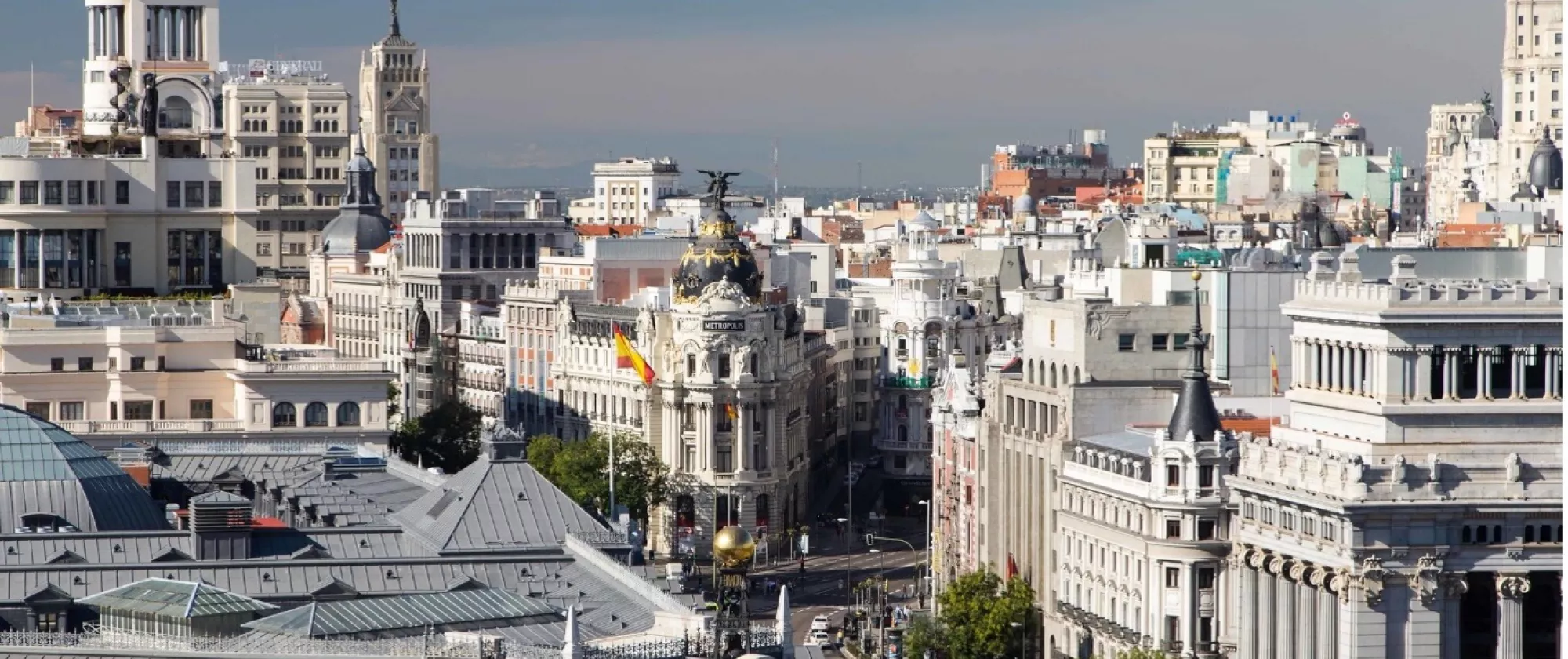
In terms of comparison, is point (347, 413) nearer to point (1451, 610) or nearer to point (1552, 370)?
point (1552, 370)

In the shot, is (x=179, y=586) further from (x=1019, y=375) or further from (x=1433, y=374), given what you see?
(x=1019, y=375)

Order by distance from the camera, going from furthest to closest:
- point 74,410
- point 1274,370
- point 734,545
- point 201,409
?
point 201,409 → point 74,410 → point 1274,370 → point 734,545

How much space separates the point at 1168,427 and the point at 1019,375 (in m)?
25.8

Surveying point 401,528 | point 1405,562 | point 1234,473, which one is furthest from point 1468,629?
point 401,528

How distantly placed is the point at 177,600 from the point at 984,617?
5555 cm

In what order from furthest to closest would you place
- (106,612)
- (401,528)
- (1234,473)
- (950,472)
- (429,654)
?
1. (950,472)
2. (1234,473)
3. (401,528)
4. (106,612)
5. (429,654)

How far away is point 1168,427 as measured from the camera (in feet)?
476

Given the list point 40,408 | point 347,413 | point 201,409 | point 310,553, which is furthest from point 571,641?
point 40,408

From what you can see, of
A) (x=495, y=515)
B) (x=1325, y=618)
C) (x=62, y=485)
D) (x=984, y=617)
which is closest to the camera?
(x=1325, y=618)

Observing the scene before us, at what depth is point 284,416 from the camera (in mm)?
181500

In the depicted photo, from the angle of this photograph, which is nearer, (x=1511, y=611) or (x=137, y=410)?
(x=1511, y=611)

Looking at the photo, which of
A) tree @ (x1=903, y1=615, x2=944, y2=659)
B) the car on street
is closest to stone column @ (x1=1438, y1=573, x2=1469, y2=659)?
tree @ (x1=903, y1=615, x2=944, y2=659)

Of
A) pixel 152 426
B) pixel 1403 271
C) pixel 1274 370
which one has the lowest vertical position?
pixel 152 426

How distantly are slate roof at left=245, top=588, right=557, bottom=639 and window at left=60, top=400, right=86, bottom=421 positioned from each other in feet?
239
